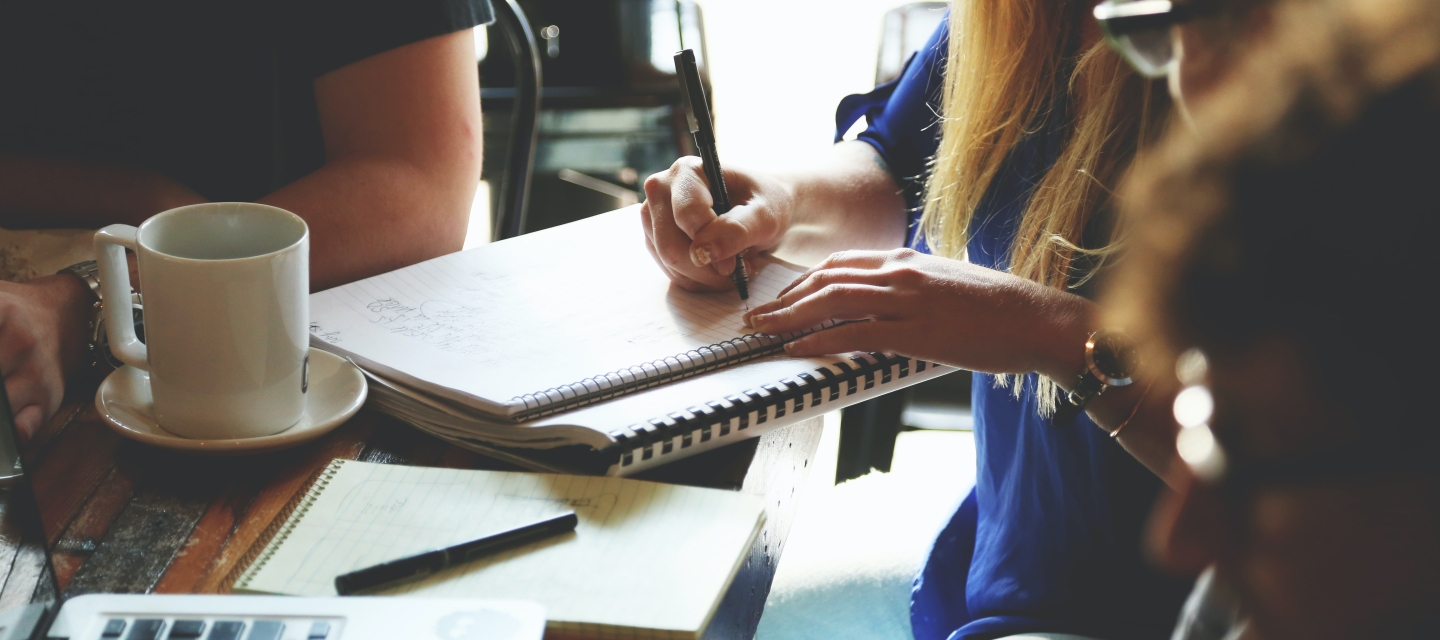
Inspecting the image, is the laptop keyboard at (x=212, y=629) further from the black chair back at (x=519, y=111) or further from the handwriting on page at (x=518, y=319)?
the black chair back at (x=519, y=111)

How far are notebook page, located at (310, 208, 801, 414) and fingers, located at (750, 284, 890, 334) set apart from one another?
2cm

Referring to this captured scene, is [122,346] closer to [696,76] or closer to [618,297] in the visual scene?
[618,297]

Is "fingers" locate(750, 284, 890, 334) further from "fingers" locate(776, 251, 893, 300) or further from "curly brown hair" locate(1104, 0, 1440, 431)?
"curly brown hair" locate(1104, 0, 1440, 431)

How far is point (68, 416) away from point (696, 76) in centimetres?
52

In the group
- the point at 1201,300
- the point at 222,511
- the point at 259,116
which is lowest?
the point at 222,511

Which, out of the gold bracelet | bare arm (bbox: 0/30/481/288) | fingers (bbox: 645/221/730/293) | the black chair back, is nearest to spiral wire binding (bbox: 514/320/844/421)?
fingers (bbox: 645/221/730/293)

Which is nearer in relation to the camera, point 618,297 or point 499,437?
point 499,437

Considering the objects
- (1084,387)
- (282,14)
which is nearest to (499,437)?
(1084,387)

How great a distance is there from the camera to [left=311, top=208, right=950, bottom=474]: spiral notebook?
588 mm

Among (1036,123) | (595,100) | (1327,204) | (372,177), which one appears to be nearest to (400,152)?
(372,177)

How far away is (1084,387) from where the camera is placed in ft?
2.30

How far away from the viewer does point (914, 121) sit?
110 cm

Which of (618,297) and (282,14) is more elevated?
(282,14)

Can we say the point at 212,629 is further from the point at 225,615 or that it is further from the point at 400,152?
the point at 400,152
